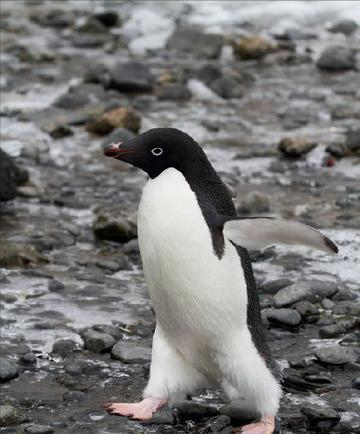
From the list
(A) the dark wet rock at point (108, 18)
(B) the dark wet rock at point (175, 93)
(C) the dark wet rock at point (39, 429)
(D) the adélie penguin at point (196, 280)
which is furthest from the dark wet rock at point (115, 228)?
(A) the dark wet rock at point (108, 18)

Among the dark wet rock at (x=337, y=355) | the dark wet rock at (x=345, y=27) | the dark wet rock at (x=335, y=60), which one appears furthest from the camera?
the dark wet rock at (x=345, y=27)

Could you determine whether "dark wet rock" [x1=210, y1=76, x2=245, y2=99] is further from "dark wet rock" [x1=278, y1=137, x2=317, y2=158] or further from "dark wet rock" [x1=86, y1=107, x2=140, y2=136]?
"dark wet rock" [x1=278, y1=137, x2=317, y2=158]

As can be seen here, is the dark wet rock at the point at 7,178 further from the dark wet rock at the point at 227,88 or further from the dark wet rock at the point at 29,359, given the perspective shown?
the dark wet rock at the point at 227,88

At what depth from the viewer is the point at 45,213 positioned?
713 centimetres

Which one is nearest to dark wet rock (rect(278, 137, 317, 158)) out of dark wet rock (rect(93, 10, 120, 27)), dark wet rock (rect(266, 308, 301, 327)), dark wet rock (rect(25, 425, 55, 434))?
dark wet rock (rect(266, 308, 301, 327))

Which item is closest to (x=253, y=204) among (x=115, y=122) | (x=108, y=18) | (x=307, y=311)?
(x=307, y=311)

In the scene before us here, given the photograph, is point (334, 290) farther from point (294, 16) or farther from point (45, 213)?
point (294, 16)

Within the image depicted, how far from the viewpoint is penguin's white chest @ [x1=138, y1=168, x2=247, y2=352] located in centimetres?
418

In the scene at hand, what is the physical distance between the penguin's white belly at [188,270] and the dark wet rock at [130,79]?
618cm

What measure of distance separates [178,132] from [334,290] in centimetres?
160

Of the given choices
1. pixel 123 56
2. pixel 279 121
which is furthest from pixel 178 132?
pixel 123 56

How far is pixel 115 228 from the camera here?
6594mm

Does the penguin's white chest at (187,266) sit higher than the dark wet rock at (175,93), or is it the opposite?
the penguin's white chest at (187,266)

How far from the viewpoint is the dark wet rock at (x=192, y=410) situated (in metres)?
4.40
